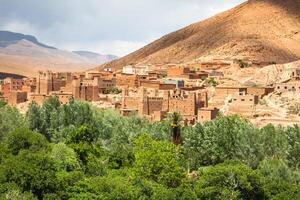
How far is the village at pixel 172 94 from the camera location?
47.8 metres

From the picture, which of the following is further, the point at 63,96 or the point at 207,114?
the point at 63,96

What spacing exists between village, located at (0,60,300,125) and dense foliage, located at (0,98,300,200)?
3706 mm

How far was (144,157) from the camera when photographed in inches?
1225

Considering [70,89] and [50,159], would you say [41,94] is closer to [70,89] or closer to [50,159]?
[70,89]

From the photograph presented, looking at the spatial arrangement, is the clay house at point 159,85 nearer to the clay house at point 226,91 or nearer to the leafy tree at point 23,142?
the clay house at point 226,91

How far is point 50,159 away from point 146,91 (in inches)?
988

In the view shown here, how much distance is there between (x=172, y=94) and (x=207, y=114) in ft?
21.0

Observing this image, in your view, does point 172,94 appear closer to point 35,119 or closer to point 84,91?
point 84,91

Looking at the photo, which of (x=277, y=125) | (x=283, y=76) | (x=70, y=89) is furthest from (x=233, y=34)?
(x=277, y=125)

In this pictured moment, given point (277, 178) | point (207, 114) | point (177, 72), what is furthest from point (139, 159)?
point (177, 72)

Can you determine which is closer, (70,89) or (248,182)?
(248,182)

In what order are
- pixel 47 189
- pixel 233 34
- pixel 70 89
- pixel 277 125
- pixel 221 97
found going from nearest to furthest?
1. pixel 47 189
2. pixel 277 125
3. pixel 221 97
4. pixel 70 89
5. pixel 233 34

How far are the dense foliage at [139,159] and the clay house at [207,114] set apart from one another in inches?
165

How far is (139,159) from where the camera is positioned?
31469 mm
